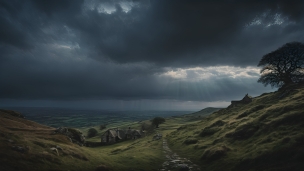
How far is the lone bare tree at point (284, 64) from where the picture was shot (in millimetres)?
64875

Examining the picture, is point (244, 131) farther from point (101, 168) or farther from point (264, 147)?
point (101, 168)

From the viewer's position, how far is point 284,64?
6869 centimetres

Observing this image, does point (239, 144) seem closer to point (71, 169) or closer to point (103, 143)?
point (71, 169)

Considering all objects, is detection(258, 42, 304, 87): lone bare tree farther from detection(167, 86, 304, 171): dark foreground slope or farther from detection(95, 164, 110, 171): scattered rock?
detection(95, 164, 110, 171): scattered rock

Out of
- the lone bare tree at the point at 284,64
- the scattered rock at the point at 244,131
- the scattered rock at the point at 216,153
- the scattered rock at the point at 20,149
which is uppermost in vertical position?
Answer: the lone bare tree at the point at 284,64

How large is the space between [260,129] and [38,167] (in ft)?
123

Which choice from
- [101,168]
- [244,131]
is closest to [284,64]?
[244,131]

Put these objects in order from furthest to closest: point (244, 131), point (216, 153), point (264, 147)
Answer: point (244, 131), point (216, 153), point (264, 147)

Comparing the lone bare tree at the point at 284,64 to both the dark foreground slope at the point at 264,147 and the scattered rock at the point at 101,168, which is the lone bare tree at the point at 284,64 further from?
the scattered rock at the point at 101,168

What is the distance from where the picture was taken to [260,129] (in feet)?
113

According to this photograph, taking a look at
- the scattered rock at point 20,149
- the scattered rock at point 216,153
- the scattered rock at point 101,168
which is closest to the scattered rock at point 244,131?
the scattered rock at point 216,153

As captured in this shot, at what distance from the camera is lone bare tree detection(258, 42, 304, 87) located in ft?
213

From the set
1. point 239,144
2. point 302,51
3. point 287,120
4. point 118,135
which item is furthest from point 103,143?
point 302,51

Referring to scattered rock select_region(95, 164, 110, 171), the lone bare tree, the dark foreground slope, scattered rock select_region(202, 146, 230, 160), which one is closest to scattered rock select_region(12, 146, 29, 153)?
scattered rock select_region(95, 164, 110, 171)
